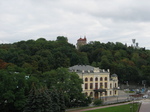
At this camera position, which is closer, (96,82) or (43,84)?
(43,84)

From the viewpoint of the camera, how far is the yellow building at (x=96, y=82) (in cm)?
6756

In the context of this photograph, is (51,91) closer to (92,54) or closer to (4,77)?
(4,77)

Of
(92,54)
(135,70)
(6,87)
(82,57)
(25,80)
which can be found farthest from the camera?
(92,54)

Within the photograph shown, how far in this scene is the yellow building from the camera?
222 ft

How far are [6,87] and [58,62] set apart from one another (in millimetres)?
50788

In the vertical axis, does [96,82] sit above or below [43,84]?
below

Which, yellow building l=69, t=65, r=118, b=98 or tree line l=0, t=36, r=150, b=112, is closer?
tree line l=0, t=36, r=150, b=112

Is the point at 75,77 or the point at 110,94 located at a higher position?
the point at 75,77

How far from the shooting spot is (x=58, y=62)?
91.6 metres

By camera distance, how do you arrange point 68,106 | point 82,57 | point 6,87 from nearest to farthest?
point 6,87
point 68,106
point 82,57

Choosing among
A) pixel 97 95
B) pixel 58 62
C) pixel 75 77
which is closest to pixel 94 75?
pixel 97 95

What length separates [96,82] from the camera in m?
69.1

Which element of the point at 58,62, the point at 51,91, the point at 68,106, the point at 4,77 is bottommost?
the point at 68,106

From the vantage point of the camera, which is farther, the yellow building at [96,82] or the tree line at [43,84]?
the yellow building at [96,82]
